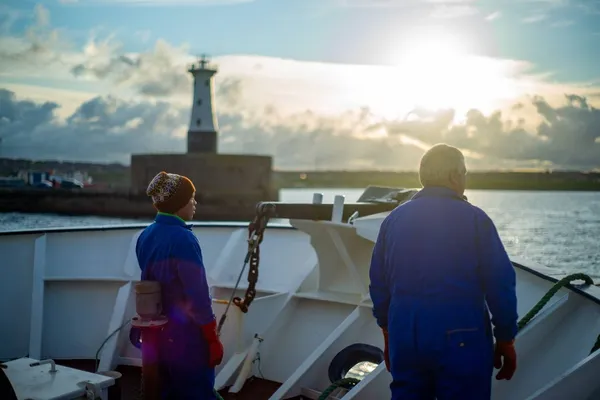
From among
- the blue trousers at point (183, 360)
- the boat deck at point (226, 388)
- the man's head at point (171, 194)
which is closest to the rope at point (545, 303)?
the boat deck at point (226, 388)

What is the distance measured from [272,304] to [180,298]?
2.62m

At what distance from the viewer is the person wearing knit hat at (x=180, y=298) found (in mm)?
2938

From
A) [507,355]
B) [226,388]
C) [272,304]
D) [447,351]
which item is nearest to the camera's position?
[447,351]

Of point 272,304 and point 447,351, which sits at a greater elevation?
point 447,351

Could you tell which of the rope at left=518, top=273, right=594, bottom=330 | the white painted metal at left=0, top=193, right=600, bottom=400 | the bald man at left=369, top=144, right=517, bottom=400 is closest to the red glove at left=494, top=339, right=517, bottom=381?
the bald man at left=369, top=144, right=517, bottom=400

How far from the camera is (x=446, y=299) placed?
92.7 inches

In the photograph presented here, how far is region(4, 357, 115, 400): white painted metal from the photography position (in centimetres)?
318

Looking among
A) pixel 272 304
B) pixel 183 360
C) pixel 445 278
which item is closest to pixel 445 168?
pixel 445 278

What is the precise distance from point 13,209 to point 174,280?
6555 centimetres

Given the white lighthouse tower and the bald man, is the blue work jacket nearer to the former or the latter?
the bald man

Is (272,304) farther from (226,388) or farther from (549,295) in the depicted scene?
(549,295)

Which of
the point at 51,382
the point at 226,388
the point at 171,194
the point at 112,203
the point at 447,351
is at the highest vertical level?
the point at 171,194

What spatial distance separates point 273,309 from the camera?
Answer: 553 cm

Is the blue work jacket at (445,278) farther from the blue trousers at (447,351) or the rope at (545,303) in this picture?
the rope at (545,303)
